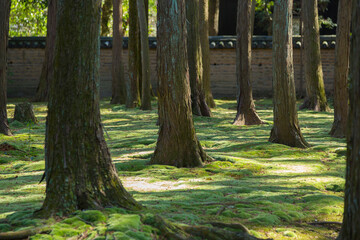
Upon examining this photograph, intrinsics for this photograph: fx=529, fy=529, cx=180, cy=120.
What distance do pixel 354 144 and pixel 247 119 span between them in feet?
35.9

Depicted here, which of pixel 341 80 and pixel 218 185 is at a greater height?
pixel 341 80

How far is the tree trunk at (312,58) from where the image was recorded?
719 inches

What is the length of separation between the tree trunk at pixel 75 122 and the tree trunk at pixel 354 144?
2118 millimetres

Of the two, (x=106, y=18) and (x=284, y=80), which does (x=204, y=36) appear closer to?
(x=284, y=80)

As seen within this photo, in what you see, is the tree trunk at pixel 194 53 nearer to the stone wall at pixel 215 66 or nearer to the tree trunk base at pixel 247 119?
the tree trunk base at pixel 247 119

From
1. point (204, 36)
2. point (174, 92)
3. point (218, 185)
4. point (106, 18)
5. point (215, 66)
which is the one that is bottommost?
point (218, 185)

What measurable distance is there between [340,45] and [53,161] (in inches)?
368

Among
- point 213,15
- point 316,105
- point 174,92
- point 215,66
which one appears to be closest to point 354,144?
point 174,92

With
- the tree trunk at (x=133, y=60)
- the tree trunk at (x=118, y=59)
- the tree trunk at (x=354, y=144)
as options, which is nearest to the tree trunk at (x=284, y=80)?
the tree trunk at (x=354, y=144)

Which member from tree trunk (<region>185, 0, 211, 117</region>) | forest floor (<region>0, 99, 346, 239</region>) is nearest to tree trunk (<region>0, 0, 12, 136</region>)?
forest floor (<region>0, 99, 346, 239</region>)

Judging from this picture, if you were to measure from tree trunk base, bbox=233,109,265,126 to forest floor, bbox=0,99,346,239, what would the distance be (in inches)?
23.6

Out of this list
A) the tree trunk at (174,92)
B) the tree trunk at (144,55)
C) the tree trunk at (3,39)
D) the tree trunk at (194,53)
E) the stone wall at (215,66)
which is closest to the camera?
the tree trunk at (174,92)

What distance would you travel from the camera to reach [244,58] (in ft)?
48.1

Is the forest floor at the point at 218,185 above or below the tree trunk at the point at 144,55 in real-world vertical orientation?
below
